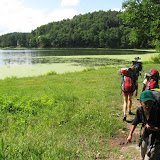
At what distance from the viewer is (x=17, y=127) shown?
4.46m

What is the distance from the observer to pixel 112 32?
12331cm

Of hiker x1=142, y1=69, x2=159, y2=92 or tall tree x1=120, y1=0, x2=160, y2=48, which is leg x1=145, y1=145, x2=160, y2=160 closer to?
hiker x1=142, y1=69, x2=159, y2=92

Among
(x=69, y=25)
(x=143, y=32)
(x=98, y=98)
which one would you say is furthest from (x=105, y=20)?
(x=98, y=98)

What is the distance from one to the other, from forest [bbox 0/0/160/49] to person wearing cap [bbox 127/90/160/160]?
70.5 ft

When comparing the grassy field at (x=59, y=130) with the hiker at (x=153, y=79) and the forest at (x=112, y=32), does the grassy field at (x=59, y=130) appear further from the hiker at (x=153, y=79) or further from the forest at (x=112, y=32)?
the forest at (x=112, y=32)

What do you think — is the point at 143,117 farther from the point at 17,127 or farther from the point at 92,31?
the point at 92,31

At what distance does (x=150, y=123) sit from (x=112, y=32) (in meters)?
128

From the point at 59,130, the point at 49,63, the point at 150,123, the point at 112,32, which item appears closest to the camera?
the point at 150,123

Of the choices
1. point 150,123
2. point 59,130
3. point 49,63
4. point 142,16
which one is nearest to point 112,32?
point 142,16

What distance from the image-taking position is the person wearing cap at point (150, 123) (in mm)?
2477

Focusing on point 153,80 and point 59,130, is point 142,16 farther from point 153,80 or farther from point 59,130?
point 59,130

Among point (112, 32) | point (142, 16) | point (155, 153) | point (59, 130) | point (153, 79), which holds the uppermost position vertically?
point (112, 32)

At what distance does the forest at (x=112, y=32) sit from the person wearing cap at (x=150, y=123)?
21501 millimetres

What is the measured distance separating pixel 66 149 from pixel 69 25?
172318mm
